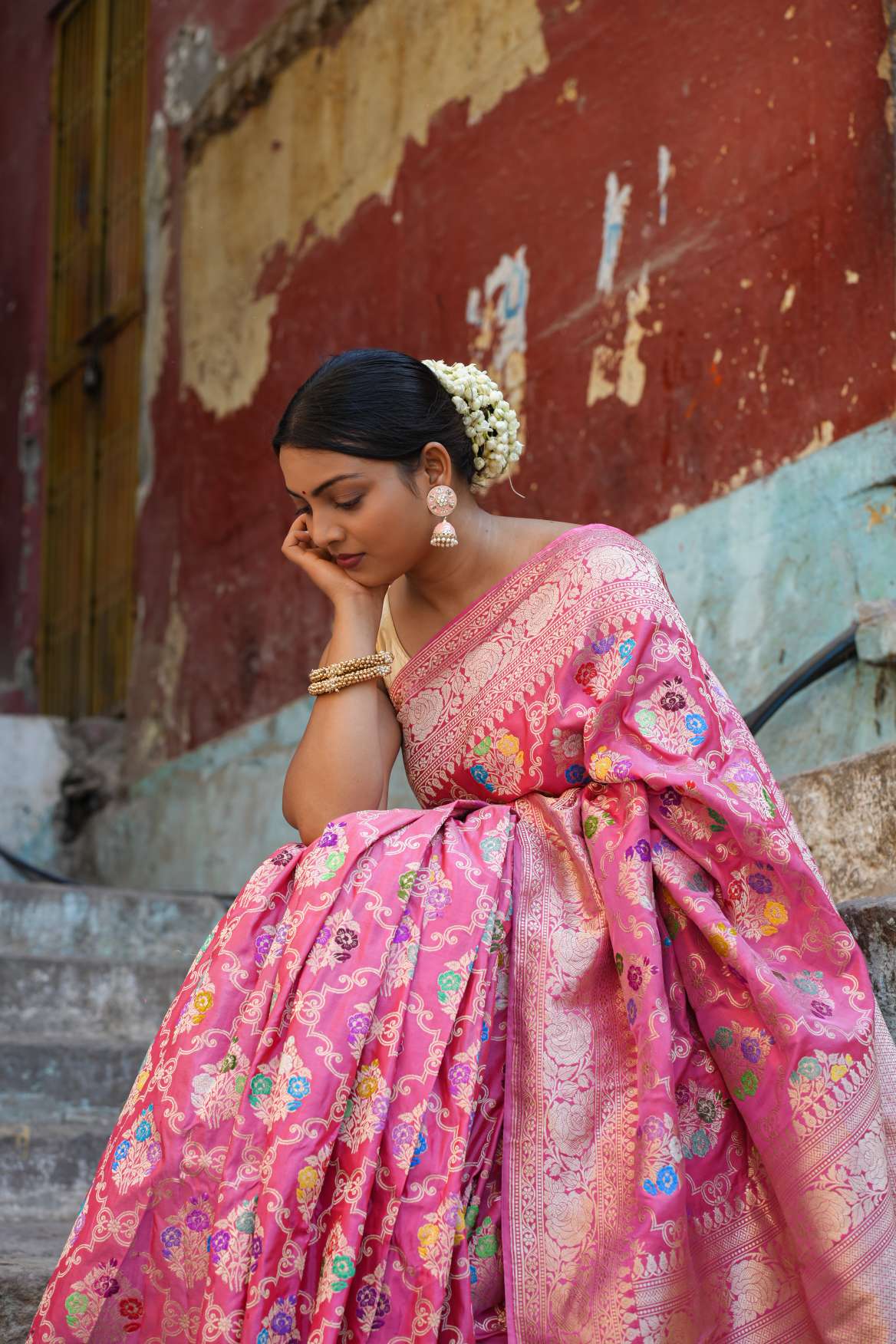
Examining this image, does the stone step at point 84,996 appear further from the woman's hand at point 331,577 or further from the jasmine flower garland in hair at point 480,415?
the jasmine flower garland in hair at point 480,415

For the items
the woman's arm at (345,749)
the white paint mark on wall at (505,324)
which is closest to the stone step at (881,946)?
the woman's arm at (345,749)

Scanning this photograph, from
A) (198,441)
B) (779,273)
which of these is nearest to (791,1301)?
(779,273)

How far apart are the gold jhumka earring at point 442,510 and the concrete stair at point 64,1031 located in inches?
48.3

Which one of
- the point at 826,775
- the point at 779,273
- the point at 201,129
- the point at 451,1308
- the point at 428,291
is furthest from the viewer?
the point at 201,129

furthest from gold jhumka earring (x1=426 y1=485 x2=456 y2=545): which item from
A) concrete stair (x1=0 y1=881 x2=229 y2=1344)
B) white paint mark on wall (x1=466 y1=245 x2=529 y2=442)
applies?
white paint mark on wall (x1=466 y1=245 x2=529 y2=442)

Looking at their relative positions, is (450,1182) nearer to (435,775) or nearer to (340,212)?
(435,775)

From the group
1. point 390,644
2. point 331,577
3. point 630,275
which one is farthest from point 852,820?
point 630,275

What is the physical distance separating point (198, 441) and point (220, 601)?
0.68m

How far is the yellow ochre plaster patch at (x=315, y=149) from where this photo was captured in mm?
4980

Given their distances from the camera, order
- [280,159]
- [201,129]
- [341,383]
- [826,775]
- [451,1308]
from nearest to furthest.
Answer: [451,1308], [341,383], [826,775], [280,159], [201,129]

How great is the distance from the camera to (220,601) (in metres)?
6.20

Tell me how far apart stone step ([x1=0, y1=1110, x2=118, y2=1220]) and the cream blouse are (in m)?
1.28

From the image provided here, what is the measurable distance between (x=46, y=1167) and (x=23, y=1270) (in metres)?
0.84

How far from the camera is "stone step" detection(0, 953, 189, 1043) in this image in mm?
3844
